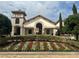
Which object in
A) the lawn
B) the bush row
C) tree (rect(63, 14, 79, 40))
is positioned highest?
tree (rect(63, 14, 79, 40))

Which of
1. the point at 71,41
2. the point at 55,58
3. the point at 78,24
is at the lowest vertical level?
the point at 55,58

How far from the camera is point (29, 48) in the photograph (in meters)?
11.6

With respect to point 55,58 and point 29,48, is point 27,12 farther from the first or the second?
point 55,58

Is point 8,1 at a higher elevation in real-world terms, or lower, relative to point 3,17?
higher

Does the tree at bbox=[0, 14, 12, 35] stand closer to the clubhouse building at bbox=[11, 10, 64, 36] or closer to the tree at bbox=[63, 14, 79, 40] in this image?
the clubhouse building at bbox=[11, 10, 64, 36]

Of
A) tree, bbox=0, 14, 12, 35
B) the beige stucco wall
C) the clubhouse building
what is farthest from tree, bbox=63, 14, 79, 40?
tree, bbox=0, 14, 12, 35

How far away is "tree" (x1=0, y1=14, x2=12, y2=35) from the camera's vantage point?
1178 cm

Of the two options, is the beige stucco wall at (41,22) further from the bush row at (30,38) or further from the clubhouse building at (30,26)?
the bush row at (30,38)

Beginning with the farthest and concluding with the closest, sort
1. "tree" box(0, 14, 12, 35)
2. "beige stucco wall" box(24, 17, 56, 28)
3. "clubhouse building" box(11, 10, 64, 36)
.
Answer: "beige stucco wall" box(24, 17, 56, 28)
"clubhouse building" box(11, 10, 64, 36)
"tree" box(0, 14, 12, 35)

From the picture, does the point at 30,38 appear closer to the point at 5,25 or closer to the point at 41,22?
the point at 41,22

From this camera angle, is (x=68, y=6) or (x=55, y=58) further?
(x=68, y=6)

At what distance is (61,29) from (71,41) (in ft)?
2.57

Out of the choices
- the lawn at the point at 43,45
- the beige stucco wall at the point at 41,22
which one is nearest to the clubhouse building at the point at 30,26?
the beige stucco wall at the point at 41,22

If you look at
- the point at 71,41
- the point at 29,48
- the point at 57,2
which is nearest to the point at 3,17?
the point at 29,48
